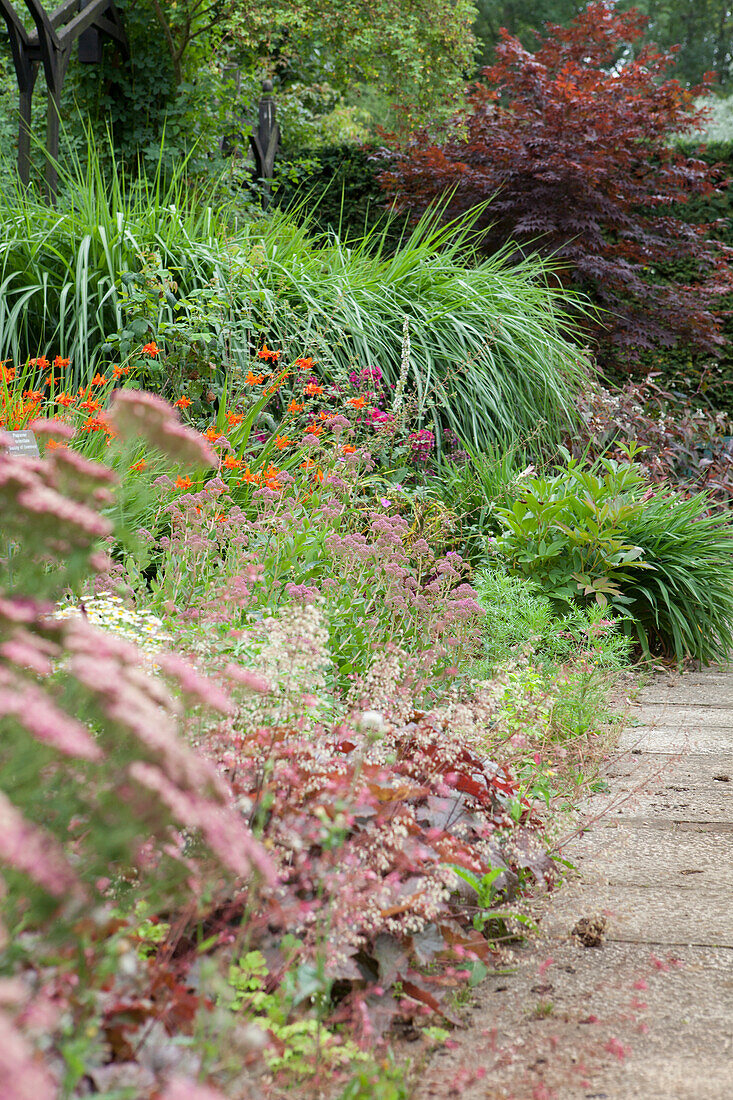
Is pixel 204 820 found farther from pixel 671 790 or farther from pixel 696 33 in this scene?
pixel 696 33

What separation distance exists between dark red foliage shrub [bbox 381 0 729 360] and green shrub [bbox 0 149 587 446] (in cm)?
149

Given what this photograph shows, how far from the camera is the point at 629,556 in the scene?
3.97m

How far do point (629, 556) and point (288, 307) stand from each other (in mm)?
2265

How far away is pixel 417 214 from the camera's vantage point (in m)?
8.01

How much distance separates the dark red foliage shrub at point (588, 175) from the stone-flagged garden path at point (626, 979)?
5.38 metres

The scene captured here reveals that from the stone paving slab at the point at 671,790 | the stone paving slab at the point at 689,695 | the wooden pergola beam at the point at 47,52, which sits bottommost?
the stone paving slab at the point at 689,695

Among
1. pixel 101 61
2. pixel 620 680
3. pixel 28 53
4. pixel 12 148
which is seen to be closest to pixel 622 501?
pixel 620 680

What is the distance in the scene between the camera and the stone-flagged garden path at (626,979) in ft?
4.44

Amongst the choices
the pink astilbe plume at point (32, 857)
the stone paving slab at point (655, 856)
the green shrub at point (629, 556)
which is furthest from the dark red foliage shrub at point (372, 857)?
the green shrub at point (629, 556)

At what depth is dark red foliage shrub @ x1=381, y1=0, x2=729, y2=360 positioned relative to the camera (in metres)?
6.91

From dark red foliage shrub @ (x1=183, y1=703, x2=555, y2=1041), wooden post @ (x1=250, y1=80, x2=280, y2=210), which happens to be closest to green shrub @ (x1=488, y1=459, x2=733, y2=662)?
dark red foliage shrub @ (x1=183, y1=703, x2=555, y2=1041)

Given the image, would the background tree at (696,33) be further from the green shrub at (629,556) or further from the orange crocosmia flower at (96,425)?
the orange crocosmia flower at (96,425)

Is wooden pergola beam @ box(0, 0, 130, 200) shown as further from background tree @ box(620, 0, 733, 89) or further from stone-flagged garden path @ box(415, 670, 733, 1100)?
background tree @ box(620, 0, 733, 89)

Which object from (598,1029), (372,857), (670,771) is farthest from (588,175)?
(598,1029)
